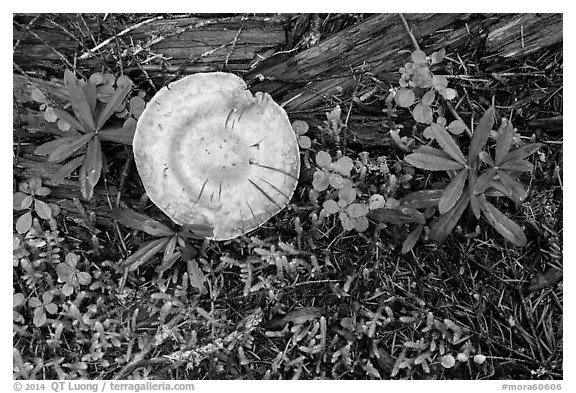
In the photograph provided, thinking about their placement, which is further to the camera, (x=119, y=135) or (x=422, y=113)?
(x=422, y=113)

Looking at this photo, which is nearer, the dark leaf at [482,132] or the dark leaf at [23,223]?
the dark leaf at [482,132]

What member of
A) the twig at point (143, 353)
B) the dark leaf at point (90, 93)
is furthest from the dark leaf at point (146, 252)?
the dark leaf at point (90, 93)

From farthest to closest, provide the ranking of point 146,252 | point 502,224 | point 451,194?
point 146,252
point 502,224
point 451,194

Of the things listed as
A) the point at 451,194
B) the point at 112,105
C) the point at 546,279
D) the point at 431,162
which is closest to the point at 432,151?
the point at 431,162

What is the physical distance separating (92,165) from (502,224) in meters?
2.27

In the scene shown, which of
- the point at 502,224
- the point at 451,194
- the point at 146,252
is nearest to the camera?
the point at 451,194

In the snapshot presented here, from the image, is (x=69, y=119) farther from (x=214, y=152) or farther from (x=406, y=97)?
(x=406, y=97)

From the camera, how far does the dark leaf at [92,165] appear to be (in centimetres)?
318

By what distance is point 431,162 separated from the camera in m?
3.12

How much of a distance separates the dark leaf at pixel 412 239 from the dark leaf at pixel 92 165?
5.77ft

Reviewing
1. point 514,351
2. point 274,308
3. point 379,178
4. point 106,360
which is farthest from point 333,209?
point 106,360

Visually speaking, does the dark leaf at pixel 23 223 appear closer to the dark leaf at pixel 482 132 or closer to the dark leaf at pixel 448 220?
the dark leaf at pixel 448 220

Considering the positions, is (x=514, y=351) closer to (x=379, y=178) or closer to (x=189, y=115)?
(x=379, y=178)

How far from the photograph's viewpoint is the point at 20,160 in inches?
133
